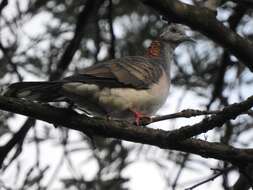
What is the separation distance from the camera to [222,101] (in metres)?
4.76

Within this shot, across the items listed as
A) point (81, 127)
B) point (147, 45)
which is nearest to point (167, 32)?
point (147, 45)

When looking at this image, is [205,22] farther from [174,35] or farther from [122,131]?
[174,35]

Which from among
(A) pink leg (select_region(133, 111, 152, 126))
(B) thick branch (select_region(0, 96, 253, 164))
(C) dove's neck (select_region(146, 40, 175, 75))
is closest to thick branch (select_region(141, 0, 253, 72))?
(B) thick branch (select_region(0, 96, 253, 164))

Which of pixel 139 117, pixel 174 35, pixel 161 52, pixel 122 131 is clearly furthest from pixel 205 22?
pixel 174 35

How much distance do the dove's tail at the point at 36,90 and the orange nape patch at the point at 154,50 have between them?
5.77 ft

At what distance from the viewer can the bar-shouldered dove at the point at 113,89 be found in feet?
12.1

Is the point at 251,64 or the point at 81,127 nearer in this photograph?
the point at 81,127

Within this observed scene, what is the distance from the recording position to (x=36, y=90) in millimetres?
3582

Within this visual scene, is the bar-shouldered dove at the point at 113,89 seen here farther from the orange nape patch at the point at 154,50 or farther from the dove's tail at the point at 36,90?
the orange nape patch at the point at 154,50

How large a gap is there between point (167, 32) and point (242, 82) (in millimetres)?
859

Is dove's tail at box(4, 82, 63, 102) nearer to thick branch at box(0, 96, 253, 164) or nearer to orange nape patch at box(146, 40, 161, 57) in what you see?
thick branch at box(0, 96, 253, 164)

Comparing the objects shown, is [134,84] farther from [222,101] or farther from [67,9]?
[67,9]

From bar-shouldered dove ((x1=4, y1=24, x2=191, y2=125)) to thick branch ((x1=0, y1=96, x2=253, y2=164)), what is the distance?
0.47 meters

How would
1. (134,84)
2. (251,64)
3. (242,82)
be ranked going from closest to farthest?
(251,64), (134,84), (242,82)
